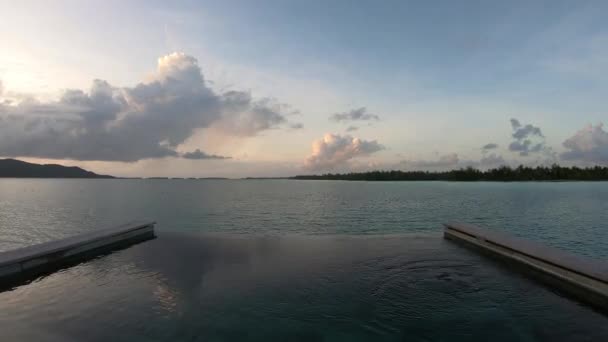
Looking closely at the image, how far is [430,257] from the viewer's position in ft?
51.1

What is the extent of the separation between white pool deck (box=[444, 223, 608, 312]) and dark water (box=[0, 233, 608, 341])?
795 mm

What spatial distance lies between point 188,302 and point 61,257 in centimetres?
950

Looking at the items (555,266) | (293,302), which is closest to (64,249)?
(293,302)

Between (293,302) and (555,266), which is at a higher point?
(555,266)

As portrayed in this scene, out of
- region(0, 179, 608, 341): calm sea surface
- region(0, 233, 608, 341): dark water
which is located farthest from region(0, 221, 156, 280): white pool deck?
region(0, 233, 608, 341): dark water

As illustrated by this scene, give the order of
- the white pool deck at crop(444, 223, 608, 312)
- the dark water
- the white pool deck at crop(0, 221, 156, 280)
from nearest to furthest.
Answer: the dark water, the white pool deck at crop(444, 223, 608, 312), the white pool deck at crop(0, 221, 156, 280)

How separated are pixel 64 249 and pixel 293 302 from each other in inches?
490

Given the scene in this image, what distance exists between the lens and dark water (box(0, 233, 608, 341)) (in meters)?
8.02

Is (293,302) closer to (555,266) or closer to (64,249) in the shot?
(555,266)

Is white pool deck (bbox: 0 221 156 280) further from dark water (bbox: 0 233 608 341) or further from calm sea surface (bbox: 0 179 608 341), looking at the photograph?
dark water (bbox: 0 233 608 341)

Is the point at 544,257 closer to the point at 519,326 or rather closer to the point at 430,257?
the point at 430,257

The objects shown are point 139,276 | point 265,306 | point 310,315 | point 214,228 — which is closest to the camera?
point 310,315

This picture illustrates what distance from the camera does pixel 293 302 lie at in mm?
9914

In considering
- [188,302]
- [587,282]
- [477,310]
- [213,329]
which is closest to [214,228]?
[188,302]
